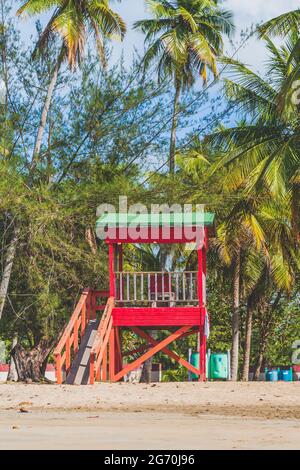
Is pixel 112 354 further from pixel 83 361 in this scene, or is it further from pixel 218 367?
pixel 218 367

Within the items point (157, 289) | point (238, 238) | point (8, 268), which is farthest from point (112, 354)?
point (238, 238)

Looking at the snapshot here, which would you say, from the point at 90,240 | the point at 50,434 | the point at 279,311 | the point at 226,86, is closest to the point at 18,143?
the point at 90,240

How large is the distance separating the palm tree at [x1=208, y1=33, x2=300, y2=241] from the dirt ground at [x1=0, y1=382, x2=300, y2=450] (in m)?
6.35

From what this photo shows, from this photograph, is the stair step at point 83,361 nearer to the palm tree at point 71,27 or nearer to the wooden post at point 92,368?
the wooden post at point 92,368

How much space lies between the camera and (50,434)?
12062 mm

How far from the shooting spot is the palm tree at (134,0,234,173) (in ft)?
106

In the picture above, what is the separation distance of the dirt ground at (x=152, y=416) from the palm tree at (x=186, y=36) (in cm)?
1387

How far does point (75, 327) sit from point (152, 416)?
8177mm

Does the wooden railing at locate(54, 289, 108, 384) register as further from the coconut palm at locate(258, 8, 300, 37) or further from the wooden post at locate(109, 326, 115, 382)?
the coconut palm at locate(258, 8, 300, 37)

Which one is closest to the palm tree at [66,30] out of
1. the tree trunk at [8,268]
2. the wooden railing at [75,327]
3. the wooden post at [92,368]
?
the tree trunk at [8,268]

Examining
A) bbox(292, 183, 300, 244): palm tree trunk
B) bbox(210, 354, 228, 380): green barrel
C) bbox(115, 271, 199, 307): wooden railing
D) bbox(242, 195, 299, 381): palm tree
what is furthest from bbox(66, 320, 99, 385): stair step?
bbox(242, 195, 299, 381): palm tree

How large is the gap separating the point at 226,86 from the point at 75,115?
5386mm

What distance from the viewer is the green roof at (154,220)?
2397 cm

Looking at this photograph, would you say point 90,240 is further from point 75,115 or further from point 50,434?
point 50,434
